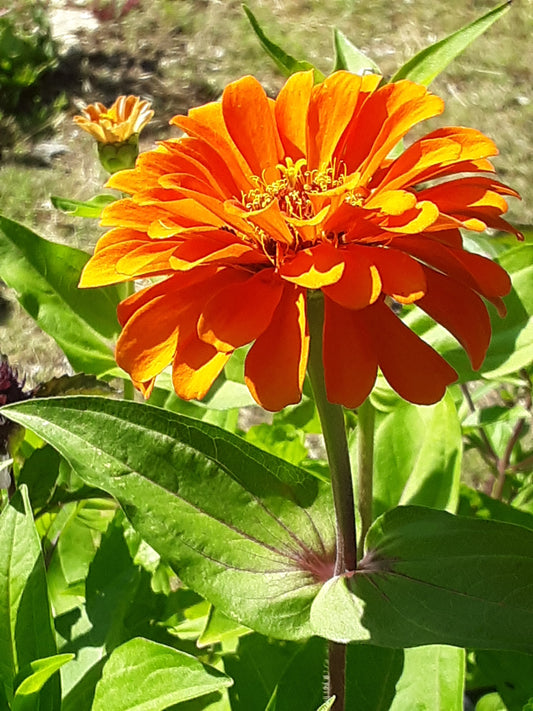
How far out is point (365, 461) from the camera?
73cm

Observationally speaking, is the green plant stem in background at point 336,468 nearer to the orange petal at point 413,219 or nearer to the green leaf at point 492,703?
the orange petal at point 413,219

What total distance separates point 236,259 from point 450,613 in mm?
281

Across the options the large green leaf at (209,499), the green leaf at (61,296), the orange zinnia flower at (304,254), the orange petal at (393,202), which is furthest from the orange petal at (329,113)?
the green leaf at (61,296)

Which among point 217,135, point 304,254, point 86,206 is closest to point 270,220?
point 304,254

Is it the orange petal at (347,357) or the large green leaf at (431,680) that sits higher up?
the orange petal at (347,357)

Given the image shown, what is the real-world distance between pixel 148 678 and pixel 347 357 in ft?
0.98

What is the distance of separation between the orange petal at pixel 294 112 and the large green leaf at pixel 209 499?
0.23 m

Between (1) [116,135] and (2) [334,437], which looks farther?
(1) [116,135]

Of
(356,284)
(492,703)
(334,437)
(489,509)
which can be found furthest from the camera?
(489,509)

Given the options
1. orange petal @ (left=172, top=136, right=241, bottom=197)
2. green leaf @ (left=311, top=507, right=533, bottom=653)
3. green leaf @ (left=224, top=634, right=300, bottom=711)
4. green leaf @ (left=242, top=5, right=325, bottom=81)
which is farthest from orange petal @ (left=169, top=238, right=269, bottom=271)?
green leaf @ (left=224, top=634, right=300, bottom=711)

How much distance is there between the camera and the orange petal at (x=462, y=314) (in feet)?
1.77

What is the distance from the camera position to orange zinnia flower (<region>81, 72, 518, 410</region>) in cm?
49

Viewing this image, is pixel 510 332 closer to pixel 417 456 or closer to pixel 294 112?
pixel 417 456

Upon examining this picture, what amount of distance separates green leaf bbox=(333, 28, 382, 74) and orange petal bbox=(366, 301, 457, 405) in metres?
0.41
